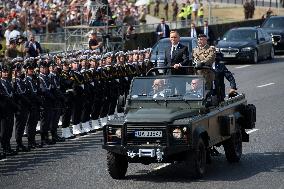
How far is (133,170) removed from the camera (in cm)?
1722

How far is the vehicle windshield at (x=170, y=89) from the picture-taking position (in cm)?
1692

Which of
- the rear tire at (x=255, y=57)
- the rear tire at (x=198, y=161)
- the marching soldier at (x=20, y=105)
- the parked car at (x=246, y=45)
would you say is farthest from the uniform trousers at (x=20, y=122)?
the rear tire at (x=255, y=57)

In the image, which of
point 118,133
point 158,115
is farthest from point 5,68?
point 158,115

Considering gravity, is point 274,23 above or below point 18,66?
below

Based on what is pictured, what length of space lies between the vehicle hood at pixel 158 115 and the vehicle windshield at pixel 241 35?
Result: 85.9 feet

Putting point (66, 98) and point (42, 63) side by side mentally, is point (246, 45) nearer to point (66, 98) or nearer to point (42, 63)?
point (66, 98)

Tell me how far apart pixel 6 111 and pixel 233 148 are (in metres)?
4.47

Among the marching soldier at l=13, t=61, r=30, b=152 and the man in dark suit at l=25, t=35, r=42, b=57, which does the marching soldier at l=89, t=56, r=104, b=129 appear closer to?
the marching soldier at l=13, t=61, r=30, b=152

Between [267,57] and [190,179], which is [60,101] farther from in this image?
[267,57]

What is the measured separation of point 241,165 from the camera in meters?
17.8

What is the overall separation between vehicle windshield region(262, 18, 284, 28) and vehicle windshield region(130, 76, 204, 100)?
3155cm

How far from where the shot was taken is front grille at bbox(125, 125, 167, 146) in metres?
15.8

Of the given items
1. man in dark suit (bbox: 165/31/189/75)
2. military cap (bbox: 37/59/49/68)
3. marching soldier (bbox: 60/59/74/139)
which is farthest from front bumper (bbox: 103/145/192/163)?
marching soldier (bbox: 60/59/74/139)

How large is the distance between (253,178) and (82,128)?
7.33 metres
